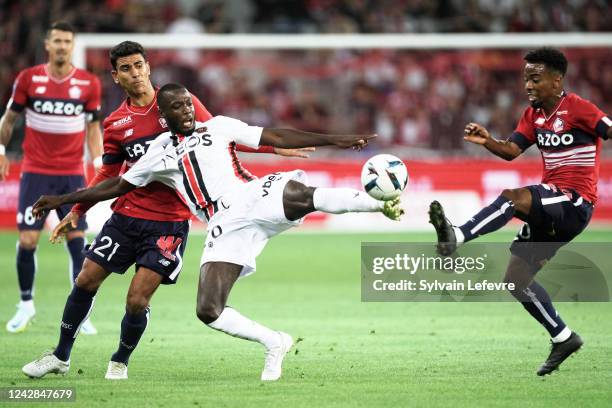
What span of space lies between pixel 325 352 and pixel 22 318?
3.35 metres

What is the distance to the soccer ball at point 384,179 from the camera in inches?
274

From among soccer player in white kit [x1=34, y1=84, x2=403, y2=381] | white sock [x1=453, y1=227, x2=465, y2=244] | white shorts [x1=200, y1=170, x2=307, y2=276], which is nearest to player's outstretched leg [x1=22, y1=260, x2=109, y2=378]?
soccer player in white kit [x1=34, y1=84, x2=403, y2=381]

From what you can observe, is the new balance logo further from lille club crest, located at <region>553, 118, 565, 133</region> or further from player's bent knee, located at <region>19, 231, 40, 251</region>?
player's bent knee, located at <region>19, 231, 40, 251</region>

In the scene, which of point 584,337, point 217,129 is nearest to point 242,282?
point 584,337

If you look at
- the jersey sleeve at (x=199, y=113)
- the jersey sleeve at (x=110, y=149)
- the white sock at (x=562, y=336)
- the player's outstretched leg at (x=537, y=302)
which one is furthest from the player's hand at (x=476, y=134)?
the jersey sleeve at (x=110, y=149)

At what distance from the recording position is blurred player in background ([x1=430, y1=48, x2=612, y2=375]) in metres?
7.83

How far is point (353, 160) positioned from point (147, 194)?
12.3 meters

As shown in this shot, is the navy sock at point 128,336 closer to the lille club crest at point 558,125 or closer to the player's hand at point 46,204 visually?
the player's hand at point 46,204

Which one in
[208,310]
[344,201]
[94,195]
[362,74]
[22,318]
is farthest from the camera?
[362,74]

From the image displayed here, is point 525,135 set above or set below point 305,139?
below

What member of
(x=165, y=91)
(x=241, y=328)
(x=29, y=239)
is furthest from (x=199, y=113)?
(x=29, y=239)

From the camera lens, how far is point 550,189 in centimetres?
793

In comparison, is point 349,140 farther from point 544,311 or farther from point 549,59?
point 544,311

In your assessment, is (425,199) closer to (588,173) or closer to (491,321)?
(491,321)
